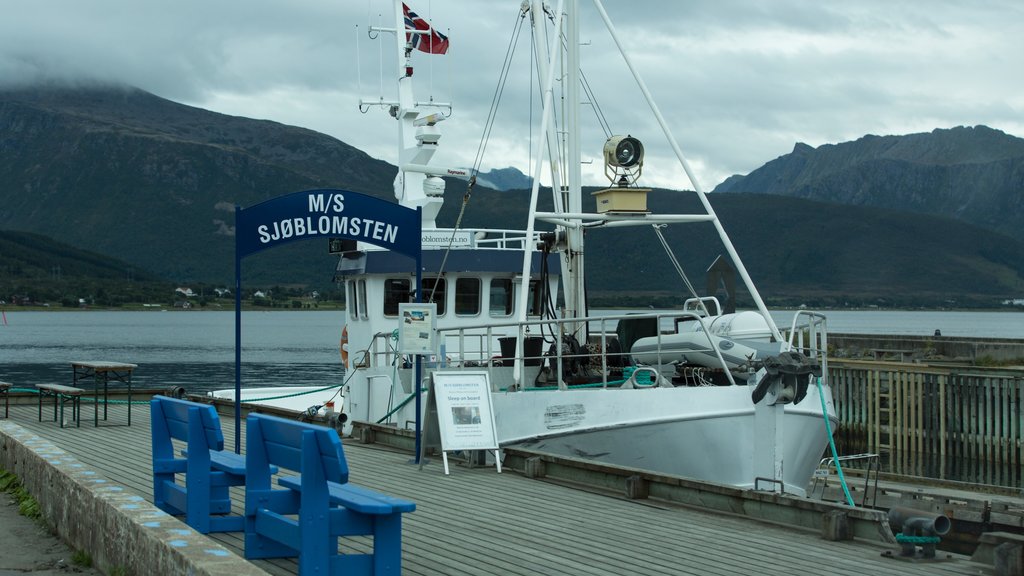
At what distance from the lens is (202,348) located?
255 feet

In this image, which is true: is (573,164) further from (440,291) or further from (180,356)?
(180,356)

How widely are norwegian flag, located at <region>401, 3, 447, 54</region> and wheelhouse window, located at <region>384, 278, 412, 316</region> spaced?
4.70m

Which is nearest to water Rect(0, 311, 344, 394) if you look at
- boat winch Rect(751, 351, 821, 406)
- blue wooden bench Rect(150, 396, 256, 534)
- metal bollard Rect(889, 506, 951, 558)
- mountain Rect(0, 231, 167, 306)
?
boat winch Rect(751, 351, 821, 406)

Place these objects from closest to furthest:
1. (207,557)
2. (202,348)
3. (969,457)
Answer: (207,557), (969,457), (202,348)

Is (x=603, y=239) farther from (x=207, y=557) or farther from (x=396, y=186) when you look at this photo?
(x=207, y=557)

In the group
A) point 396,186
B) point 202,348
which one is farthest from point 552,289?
point 202,348

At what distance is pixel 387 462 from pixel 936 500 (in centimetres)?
731

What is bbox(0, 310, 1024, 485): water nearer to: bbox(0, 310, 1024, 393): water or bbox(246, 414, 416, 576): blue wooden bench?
bbox(0, 310, 1024, 393): water

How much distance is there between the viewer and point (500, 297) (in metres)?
17.4

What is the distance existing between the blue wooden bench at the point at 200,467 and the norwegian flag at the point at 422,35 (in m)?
12.9

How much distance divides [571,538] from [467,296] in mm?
9914

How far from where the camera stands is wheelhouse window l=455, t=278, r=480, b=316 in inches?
674

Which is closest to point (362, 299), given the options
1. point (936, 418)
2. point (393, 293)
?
point (393, 293)

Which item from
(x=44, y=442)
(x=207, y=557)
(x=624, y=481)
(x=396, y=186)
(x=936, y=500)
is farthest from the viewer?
(x=396, y=186)
